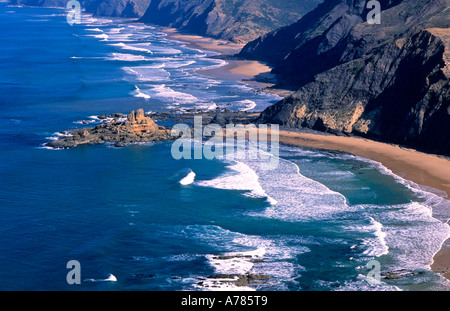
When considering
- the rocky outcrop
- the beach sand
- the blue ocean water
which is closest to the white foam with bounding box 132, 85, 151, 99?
the blue ocean water

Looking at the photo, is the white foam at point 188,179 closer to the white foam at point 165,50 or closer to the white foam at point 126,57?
the white foam at point 126,57

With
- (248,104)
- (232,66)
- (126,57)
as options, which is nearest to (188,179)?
(248,104)

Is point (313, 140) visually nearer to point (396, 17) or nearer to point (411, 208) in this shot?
point (411, 208)

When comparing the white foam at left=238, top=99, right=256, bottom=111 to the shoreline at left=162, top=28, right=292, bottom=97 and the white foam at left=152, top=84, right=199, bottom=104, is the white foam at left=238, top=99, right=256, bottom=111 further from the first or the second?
the shoreline at left=162, top=28, right=292, bottom=97

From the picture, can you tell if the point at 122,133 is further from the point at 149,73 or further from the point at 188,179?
the point at 149,73

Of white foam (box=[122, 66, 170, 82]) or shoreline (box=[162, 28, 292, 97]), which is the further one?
white foam (box=[122, 66, 170, 82])
